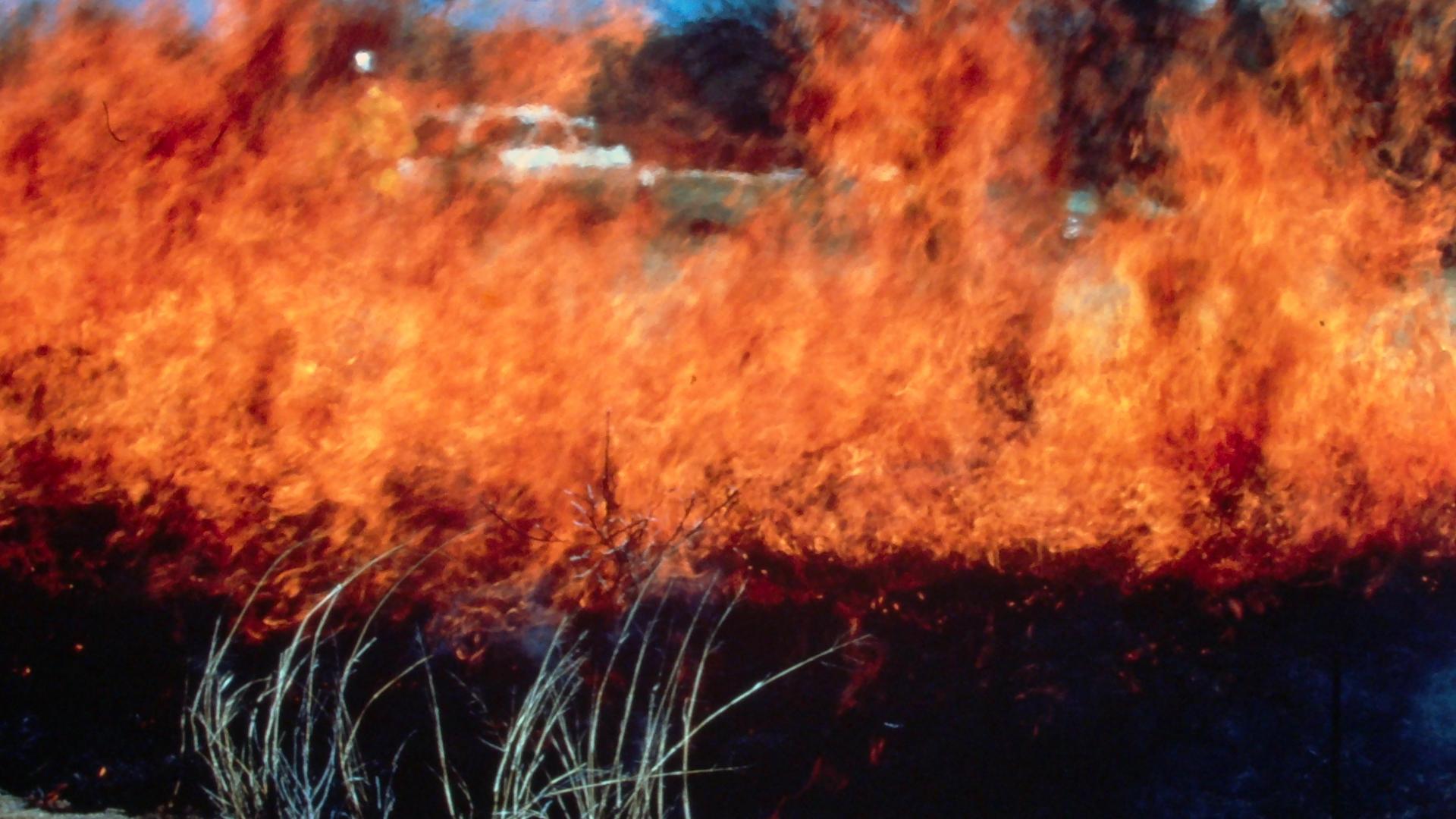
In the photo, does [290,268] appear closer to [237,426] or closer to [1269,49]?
[237,426]

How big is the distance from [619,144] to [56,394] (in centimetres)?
144

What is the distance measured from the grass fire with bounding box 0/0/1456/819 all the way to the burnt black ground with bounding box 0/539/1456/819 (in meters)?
0.01

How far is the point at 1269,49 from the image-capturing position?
98.3 inches

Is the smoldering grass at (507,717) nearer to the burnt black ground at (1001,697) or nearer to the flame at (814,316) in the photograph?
the burnt black ground at (1001,697)

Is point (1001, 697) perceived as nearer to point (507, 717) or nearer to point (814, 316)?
point (814, 316)

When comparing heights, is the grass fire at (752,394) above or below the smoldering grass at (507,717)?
above

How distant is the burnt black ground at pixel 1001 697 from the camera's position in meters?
2.49

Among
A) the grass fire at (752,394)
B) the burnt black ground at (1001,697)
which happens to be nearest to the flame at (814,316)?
the grass fire at (752,394)

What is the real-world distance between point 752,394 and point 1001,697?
2.97 ft

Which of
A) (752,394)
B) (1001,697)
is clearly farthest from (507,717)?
(1001,697)

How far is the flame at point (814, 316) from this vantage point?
248 centimetres

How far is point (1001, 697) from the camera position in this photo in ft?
8.20

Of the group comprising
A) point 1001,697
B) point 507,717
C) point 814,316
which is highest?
point 814,316

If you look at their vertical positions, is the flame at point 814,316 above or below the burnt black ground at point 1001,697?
above
